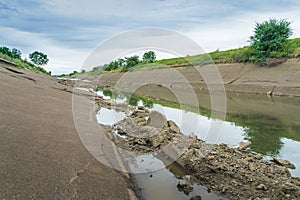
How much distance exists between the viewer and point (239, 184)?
423 centimetres

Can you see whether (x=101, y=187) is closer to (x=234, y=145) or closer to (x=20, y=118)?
(x=20, y=118)

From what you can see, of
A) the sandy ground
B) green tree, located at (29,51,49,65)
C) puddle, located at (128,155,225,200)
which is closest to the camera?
Answer: the sandy ground

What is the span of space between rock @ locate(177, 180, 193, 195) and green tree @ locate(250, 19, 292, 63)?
91.1 feet

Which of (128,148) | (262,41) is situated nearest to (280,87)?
(262,41)

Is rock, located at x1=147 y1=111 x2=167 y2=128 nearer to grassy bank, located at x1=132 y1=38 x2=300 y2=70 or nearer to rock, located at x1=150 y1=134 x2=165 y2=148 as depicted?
rock, located at x1=150 y1=134 x2=165 y2=148

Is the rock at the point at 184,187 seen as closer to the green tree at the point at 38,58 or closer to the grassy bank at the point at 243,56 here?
the grassy bank at the point at 243,56

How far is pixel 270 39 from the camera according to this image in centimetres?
2867

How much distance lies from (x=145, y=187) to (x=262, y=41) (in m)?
30.3

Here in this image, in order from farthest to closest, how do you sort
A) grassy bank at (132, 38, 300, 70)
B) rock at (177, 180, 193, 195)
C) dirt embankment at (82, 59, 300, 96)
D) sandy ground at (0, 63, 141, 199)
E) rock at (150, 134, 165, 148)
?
1. grassy bank at (132, 38, 300, 70)
2. dirt embankment at (82, 59, 300, 96)
3. rock at (150, 134, 165, 148)
4. rock at (177, 180, 193, 195)
5. sandy ground at (0, 63, 141, 199)

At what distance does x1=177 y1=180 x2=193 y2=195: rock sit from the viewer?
4137mm

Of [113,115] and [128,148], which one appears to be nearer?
[128,148]

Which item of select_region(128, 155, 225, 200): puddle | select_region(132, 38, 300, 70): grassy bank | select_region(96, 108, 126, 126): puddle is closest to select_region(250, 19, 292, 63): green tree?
select_region(132, 38, 300, 70): grassy bank

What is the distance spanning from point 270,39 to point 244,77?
586cm

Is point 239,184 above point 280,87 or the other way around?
the other way around
